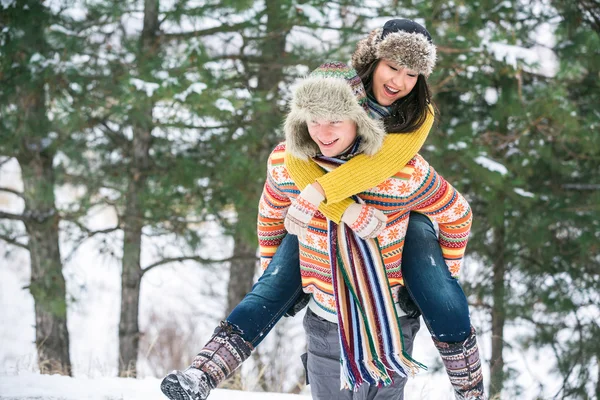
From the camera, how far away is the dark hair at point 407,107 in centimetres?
196

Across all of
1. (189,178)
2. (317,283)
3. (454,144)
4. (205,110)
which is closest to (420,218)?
(317,283)

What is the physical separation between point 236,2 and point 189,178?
1630mm

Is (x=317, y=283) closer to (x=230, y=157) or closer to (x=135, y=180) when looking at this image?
(x=230, y=157)

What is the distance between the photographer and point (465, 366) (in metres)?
1.94

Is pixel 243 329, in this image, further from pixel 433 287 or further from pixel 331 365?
pixel 433 287

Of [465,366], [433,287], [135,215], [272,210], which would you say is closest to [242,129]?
[135,215]

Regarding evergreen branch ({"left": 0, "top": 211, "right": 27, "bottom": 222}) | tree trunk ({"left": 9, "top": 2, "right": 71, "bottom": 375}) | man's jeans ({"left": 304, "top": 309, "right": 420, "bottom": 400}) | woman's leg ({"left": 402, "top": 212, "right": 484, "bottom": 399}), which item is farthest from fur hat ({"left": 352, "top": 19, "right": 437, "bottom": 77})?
evergreen branch ({"left": 0, "top": 211, "right": 27, "bottom": 222})

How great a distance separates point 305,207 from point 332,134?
0.82 ft

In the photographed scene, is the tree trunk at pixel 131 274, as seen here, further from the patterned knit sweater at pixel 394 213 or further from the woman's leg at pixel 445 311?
the woman's leg at pixel 445 311

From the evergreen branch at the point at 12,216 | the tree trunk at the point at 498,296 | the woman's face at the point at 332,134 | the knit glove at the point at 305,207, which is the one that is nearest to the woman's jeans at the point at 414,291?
the knit glove at the point at 305,207

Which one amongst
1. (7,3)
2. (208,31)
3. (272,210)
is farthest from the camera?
(208,31)

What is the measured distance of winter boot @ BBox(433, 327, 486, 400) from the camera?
1932 millimetres

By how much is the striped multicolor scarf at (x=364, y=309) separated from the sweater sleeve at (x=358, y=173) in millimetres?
73

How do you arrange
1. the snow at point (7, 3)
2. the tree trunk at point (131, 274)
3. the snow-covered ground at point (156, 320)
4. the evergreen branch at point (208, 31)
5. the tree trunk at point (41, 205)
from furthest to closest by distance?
the snow-covered ground at point (156, 320), the tree trunk at point (131, 274), the evergreen branch at point (208, 31), the tree trunk at point (41, 205), the snow at point (7, 3)
